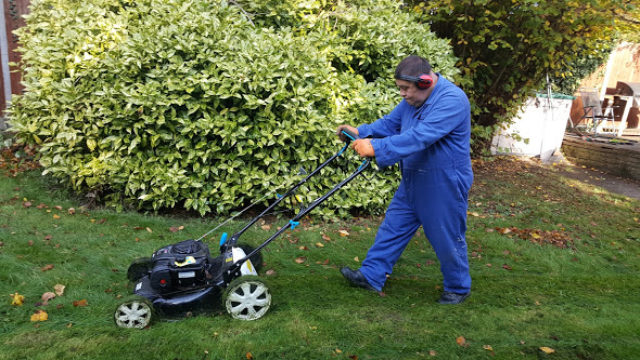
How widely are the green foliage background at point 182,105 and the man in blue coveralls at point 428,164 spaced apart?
1.57 meters

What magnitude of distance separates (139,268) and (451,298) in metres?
2.41

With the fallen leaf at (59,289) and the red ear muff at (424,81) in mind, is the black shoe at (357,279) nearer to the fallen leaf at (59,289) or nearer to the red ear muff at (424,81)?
the red ear muff at (424,81)

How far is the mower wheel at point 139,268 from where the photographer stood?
3.51 metres

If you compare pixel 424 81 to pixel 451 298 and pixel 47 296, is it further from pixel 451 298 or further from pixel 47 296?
pixel 47 296

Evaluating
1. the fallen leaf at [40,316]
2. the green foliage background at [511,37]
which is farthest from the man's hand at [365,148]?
the green foliage background at [511,37]

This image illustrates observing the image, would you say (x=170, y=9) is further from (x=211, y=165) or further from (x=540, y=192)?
(x=540, y=192)

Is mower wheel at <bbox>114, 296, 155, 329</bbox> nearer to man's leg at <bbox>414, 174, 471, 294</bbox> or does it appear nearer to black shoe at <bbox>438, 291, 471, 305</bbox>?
man's leg at <bbox>414, 174, 471, 294</bbox>

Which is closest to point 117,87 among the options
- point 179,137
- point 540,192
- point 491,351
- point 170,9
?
point 179,137

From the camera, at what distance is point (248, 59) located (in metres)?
4.96

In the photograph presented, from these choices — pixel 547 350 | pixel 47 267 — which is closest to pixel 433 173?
pixel 547 350

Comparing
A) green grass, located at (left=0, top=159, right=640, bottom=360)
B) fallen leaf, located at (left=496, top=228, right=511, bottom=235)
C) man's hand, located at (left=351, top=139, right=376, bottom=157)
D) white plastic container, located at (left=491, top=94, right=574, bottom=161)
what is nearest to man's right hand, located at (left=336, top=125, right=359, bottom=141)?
man's hand, located at (left=351, top=139, right=376, bottom=157)

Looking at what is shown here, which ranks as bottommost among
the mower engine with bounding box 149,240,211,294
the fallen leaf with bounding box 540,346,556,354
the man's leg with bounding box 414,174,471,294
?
the fallen leaf with bounding box 540,346,556,354

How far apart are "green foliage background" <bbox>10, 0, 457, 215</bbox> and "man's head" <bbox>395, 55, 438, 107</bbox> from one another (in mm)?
1913

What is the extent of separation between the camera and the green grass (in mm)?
2971
